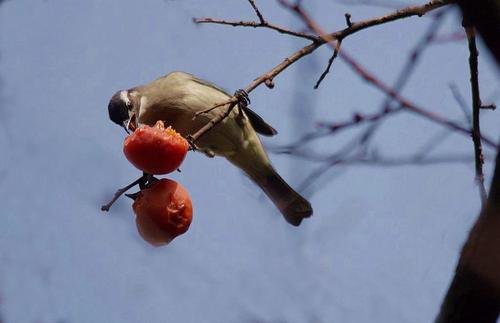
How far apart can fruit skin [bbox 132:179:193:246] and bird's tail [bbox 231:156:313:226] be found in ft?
7.46

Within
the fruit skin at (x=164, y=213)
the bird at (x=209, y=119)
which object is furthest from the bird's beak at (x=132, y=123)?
the fruit skin at (x=164, y=213)

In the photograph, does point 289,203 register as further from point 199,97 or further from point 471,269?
point 471,269

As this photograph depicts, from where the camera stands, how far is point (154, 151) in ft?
8.53

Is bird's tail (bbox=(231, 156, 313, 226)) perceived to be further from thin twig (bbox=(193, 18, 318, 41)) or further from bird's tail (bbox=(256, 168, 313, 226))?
thin twig (bbox=(193, 18, 318, 41))

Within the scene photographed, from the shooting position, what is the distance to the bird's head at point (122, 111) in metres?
4.58

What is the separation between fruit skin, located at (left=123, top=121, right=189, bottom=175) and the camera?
2.61m

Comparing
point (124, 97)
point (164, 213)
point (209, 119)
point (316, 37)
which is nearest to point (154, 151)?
point (164, 213)

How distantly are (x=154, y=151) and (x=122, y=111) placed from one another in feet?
6.94

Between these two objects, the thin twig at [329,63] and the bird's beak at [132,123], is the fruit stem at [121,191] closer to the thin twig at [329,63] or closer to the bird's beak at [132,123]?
the thin twig at [329,63]

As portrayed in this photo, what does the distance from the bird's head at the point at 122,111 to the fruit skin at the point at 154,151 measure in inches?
76.2

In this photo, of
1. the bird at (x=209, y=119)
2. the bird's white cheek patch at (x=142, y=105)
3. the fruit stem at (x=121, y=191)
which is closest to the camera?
the fruit stem at (x=121, y=191)

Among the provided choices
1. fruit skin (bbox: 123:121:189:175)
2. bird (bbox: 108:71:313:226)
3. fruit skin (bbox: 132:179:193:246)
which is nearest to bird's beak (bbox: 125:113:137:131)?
bird (bbox: 108:71:313:226)

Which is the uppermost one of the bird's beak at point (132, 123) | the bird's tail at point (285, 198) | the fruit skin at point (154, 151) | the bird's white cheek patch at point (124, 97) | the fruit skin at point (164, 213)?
the fruit skin at point (154, 151)

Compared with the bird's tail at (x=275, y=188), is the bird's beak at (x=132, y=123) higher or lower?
higher
